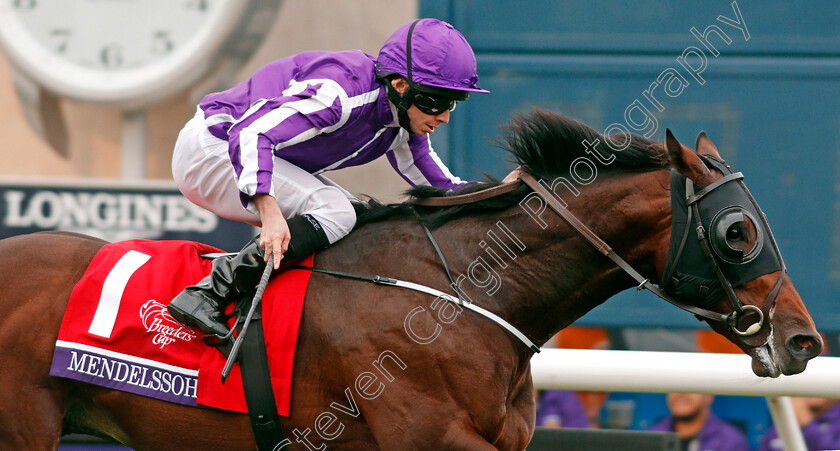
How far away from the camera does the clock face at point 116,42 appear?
149 inches

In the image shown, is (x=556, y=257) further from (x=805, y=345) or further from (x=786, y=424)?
(x=786, y=424)

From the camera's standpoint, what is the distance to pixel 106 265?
8.63 feet

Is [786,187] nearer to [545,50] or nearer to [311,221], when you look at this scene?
[545,50]

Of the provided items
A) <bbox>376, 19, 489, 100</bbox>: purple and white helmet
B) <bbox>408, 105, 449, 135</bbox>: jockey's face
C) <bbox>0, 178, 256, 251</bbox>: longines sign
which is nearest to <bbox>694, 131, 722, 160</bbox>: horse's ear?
<bbox>376, 19, 489, 100</bbox>: purple and white helmet

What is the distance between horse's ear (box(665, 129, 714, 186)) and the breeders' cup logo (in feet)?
4.88

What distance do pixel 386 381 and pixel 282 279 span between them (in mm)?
453

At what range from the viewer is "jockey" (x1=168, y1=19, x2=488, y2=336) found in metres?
2.46

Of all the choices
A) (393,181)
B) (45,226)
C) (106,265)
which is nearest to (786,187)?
(393,181)

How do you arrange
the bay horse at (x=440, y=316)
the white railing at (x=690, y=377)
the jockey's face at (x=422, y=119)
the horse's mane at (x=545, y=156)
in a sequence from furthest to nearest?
the white railing at (x=690, y=377) → the jockey's face at (x=422, y=119) → the horse's mane at (x=545, y=156) → the bay horse at (x=440, y=316)

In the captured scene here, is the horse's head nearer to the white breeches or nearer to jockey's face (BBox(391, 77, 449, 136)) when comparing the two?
jockey's face (BBox(391, 77, 449, 136))

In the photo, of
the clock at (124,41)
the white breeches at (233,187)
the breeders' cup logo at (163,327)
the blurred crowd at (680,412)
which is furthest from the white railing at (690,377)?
the clock at (124,41)

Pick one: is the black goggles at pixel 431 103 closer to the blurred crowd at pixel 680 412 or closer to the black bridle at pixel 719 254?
the black bridle at pixel 719 254

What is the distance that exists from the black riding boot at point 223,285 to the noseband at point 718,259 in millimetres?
1030

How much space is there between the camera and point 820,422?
153 inches
